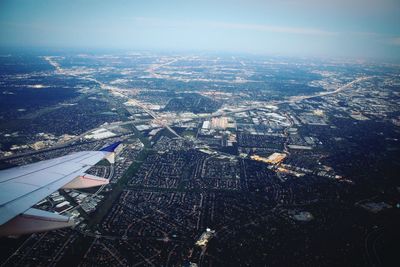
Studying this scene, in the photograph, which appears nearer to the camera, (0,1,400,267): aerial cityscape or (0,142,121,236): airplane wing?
(0,142,121,236): airplane wing

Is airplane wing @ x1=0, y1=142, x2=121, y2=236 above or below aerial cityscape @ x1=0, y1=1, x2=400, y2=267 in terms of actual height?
above

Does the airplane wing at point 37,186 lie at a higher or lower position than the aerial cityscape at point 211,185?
higher

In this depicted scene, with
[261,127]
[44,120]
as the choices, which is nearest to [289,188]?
[261,127]

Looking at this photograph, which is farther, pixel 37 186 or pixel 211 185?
pixel 211 185

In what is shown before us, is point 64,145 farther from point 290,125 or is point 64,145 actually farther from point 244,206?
point 290,125

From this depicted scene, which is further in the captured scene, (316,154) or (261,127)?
(261,127)
